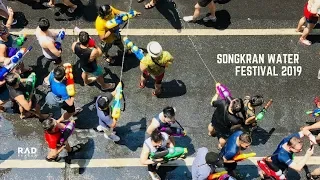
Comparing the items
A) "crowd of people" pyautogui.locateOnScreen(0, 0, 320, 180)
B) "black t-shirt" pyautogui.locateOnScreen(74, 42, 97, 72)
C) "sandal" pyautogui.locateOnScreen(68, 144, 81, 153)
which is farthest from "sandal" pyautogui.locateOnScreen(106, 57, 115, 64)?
"sandal" pyautogui.locateOnScreen(68, 144, 81, 153)

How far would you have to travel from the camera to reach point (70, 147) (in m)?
9.17

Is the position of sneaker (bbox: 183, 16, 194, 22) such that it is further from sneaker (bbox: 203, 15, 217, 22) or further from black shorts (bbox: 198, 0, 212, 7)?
black shorts (bbox: 198, 0, 212, 7)

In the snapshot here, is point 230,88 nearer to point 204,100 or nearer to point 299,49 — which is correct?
point 204,100

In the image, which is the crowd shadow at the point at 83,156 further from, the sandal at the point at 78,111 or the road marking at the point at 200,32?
the road marking at the point at 200,32

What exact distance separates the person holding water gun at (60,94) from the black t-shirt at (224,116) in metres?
2.83

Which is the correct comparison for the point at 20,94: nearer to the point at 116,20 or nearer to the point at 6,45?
the point at 6,45

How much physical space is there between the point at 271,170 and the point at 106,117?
3.25 m

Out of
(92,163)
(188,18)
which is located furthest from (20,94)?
(188,18)

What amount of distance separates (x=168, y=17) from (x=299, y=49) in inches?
127

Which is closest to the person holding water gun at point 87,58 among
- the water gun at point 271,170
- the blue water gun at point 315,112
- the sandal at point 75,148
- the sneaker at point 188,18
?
the sandal at point 75,148

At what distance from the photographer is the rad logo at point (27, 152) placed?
30.7ft

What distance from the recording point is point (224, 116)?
328 inches

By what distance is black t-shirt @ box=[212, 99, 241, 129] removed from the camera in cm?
824

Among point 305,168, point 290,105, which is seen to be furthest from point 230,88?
point 305,168
